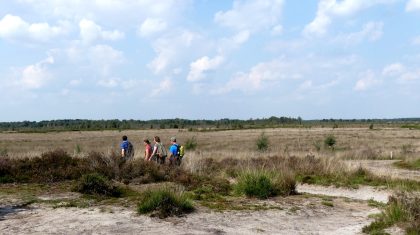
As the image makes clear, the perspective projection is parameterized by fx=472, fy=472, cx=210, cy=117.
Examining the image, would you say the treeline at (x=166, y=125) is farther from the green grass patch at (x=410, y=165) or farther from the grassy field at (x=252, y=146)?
the green grass patch at (x=410, y=165)

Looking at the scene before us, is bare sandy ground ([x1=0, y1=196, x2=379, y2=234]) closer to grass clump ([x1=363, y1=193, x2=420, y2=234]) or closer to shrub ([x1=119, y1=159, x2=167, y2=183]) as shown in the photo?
grass clump ([x1=363, y1=193, x2=420, y2=234])

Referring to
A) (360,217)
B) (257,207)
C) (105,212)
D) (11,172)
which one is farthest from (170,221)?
(11,172)

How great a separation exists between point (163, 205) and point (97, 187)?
3.63 m

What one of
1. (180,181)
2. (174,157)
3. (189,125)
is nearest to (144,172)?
(180,181)

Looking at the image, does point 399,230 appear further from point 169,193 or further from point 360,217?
point 169,193

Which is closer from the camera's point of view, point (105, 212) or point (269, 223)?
point (269, 223)

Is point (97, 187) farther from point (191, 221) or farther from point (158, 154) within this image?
point (158, 154)

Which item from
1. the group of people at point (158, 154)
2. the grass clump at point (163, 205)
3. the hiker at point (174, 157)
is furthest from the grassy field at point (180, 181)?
the group of people at point (158, 154)

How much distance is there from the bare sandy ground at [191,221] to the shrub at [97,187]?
1.84 metres

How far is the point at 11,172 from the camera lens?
1631cm

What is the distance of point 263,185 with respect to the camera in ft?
41.4

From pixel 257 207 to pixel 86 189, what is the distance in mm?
4990

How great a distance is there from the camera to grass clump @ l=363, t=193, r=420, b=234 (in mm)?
8363

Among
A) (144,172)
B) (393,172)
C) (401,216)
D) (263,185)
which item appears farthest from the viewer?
(393,172)
